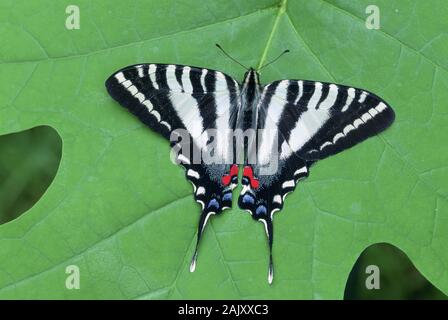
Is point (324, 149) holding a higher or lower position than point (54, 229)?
higher

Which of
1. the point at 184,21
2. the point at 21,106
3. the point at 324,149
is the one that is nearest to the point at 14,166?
the point at 21,106

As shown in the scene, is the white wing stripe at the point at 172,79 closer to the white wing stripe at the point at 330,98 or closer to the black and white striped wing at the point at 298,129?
the black and white striped wing at the point at 298,129

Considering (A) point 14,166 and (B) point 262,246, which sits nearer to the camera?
(B) point 262,246

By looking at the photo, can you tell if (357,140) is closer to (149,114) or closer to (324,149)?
(324,149)

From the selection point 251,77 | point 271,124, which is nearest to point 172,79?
point 251,77

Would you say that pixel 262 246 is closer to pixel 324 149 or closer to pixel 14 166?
pixel 324 149

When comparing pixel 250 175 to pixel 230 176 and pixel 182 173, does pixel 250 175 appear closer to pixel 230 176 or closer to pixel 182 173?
pixel 230 176

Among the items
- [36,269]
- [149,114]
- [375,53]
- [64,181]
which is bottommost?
[36,269]
